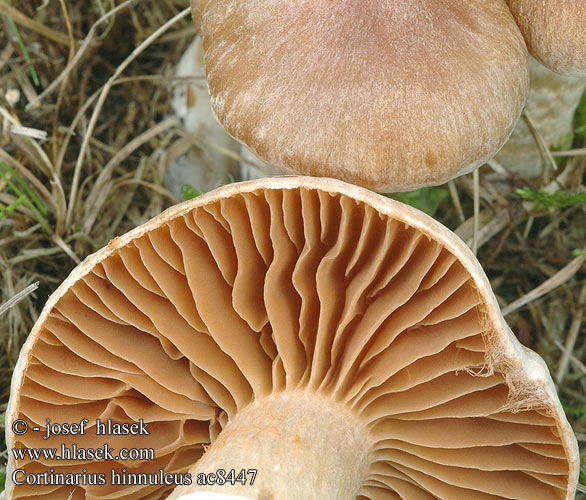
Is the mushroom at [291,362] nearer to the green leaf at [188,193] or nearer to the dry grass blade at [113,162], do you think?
the green leaf at [188,193]

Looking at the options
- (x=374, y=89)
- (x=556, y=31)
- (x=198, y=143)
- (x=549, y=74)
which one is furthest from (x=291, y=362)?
(x=549, y=74)

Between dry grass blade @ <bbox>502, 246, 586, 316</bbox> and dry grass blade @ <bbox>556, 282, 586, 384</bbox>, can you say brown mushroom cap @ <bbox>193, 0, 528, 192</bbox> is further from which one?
dry grass blade @ <bbox>556, 282, 586, 384</bbox>

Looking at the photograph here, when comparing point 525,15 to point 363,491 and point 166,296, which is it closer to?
point 166,296

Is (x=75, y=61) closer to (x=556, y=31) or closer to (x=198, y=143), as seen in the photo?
(x=198, y=143)

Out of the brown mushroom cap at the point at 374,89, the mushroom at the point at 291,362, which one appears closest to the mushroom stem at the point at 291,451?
the mushroom at the point at 291,362

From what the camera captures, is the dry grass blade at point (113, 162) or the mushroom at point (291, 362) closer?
the mushroom at point (291, 362)

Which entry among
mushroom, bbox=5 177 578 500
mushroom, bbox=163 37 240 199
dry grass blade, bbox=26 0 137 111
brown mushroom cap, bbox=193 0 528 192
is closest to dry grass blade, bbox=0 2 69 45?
dry grass blade, bbox=26 0 137 111
